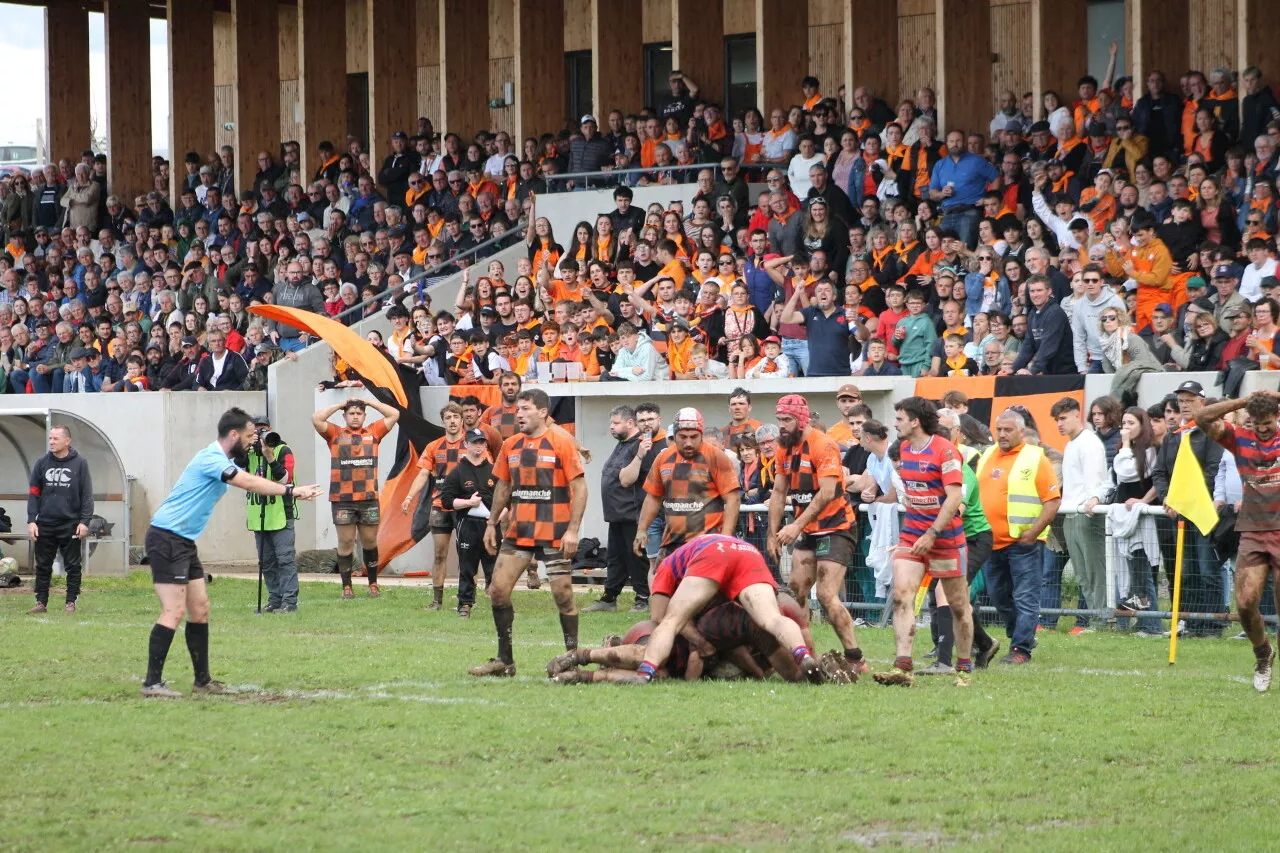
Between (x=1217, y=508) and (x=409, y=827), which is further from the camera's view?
(x=1217, y=508)

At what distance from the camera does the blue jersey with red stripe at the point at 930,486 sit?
10633 millimetres

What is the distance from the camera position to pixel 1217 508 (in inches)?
522

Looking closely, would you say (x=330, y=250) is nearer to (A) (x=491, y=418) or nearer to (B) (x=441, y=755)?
(A) (x=491, y=418)

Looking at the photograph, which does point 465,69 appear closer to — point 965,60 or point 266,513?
point 965,60

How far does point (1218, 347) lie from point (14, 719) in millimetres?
10895

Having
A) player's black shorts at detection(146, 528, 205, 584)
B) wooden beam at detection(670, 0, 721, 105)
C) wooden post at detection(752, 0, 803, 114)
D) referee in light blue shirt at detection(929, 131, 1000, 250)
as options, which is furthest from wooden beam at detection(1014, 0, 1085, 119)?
player's black shorts at detection(146, 528, 205, 584)

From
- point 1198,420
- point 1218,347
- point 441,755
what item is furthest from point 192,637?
point 1218,347

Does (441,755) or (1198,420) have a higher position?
(1198,420)

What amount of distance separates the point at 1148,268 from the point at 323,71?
62.7 feet

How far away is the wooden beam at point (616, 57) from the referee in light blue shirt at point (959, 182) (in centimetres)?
862

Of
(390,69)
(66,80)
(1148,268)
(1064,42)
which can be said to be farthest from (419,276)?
(66,80)

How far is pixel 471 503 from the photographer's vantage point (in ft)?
53.6

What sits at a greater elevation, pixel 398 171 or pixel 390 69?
pixel 390 69

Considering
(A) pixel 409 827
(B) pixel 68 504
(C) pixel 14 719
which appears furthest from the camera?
(B) pixel 68 504
